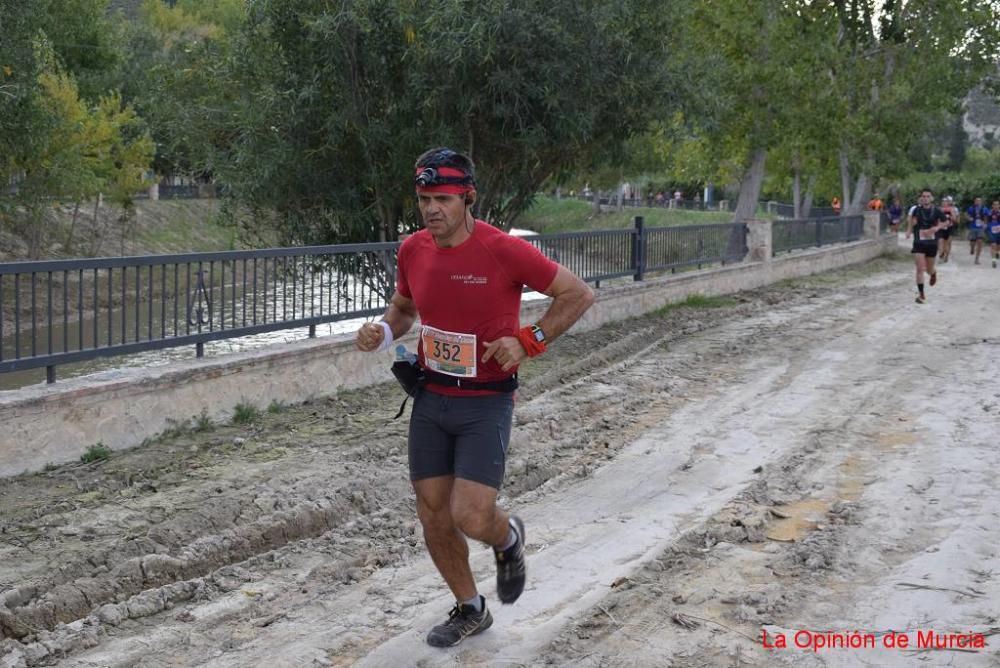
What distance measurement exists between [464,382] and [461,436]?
23cm

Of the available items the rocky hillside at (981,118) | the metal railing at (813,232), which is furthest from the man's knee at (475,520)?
A: the rocky hillside at (981,118)

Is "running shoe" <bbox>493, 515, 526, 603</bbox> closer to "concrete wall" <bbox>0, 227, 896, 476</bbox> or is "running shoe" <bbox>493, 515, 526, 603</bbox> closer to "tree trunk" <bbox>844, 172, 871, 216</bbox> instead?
"concrete wall" <bbox>0, 227, 896, 476</bbox>

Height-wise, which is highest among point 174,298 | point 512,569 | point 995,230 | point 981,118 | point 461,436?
point 981,118

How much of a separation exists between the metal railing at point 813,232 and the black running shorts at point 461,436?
19.4 meters

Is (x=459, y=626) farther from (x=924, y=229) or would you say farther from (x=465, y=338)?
(x=924, y=229)

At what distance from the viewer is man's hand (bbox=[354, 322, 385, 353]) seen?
16.3 feet

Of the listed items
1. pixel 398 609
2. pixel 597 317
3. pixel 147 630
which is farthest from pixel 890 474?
pixel 597 317

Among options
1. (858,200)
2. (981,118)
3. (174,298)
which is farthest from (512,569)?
(981,118)

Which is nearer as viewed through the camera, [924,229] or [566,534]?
[566,534]

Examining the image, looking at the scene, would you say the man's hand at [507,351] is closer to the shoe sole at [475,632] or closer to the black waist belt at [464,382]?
the black waist belt at [464,382]

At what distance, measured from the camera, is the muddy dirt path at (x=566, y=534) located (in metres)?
5.08

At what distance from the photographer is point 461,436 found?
4.76 metres

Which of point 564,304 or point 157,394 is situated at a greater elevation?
point 564,304

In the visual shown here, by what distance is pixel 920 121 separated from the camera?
33250 millimetres
